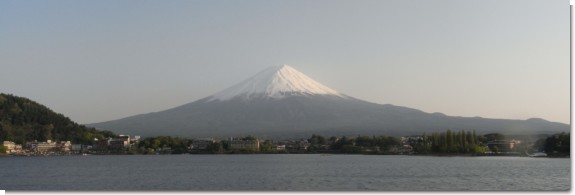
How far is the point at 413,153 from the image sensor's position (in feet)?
70.3

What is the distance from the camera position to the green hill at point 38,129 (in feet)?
82.0

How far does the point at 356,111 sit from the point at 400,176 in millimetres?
1974

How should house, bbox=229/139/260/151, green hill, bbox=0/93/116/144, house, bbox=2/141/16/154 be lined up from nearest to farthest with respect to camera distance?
house, bbox=229/139/260/151, green hill, bbox=0/93/116/144, house, bbox=2/141/16/154

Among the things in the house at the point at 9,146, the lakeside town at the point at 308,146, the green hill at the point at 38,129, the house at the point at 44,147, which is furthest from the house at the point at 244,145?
the house at the point at 9,146

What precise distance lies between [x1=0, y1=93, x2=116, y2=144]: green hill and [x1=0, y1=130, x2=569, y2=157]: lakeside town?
274mm

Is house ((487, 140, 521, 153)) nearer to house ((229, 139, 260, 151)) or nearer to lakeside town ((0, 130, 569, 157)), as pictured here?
lakeside town ((0, 130, 569, 157))

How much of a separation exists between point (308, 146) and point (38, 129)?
10.6 meters

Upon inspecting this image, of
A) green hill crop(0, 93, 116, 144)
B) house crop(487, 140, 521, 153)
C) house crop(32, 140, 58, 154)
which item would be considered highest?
green hill crop(0, 93, 116, 144)

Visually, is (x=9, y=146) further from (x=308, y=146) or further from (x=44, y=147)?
(x=308, y=146)

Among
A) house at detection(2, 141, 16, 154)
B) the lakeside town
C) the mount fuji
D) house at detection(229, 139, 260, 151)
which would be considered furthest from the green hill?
the mount fuji

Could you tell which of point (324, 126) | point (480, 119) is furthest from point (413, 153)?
point (480, 119)

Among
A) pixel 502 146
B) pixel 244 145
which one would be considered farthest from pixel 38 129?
pixel 502 146

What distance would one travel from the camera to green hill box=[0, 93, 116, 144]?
25.0 metres

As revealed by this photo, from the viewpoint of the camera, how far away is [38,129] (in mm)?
28172
